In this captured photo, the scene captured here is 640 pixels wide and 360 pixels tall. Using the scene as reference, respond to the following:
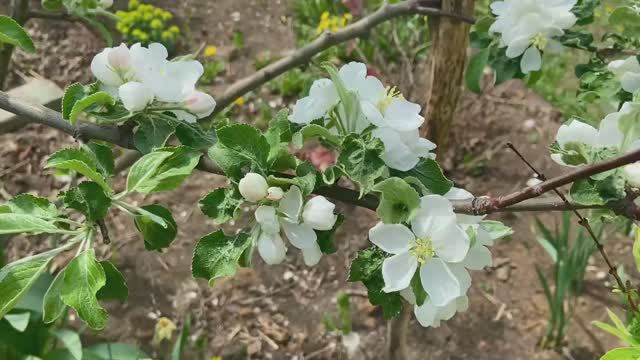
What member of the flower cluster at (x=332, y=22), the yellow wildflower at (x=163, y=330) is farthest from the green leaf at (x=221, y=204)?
the flower cluster at (x=332, y=22)

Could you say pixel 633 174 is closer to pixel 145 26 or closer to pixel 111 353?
pixel 111 353

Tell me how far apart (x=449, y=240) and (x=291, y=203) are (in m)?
0.19

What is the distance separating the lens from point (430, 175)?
94 cm

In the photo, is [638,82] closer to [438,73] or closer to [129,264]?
[438,73]

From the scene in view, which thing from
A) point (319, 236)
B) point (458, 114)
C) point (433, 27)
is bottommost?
point (458, 114)

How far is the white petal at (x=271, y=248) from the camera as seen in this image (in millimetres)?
896

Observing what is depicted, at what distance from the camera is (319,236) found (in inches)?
38.3

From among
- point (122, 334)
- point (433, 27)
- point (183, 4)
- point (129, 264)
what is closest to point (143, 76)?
point (433, 27)

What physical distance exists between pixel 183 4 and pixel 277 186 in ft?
10.9

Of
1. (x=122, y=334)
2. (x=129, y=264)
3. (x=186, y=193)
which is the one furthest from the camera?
(x=186, y=193)

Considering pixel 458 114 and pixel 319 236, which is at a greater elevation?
pixel 319 236

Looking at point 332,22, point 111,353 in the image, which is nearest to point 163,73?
point 111,353

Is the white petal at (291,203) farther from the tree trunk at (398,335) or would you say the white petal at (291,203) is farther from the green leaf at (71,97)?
the tree trunk at (398,335)

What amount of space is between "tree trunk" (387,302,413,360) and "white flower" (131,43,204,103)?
40.5 inches
